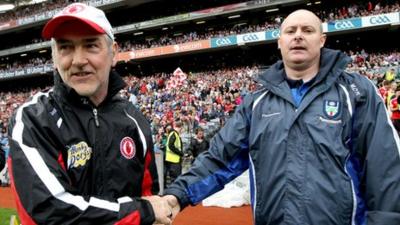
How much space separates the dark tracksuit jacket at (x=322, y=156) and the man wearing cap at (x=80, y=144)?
497 millimetres

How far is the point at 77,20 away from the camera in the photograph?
5.91ft

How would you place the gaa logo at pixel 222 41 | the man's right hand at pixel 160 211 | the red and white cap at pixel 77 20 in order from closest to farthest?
the red and white cap at pixel 77 20 < the man's right hand at pixel 160 211 < the gaa logo at pixel 222 41

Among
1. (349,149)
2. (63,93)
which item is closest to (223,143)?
(349,149)

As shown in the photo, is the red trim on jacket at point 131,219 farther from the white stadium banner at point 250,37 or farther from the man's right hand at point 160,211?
the white stadium banner at point 250,37

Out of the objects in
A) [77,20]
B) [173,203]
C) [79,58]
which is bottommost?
[173,203]

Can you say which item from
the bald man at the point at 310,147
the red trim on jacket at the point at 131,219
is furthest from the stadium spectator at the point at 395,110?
the red trim on jacket at the point at 131,219

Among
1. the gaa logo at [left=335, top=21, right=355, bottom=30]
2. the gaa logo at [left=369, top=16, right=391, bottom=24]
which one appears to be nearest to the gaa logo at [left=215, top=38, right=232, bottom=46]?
the gaa logo at [left=335, top=21, right=355, bottom=30]

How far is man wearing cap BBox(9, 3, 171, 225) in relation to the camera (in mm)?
1669

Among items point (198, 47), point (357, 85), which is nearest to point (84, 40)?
point (357, 85)

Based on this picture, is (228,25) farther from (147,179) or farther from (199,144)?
(147,179)

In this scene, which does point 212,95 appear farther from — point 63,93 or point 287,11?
point 63,93

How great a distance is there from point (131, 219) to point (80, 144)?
0.35 metres

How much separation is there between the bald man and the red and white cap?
2.80 feet

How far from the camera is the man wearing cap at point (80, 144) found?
1669mm
